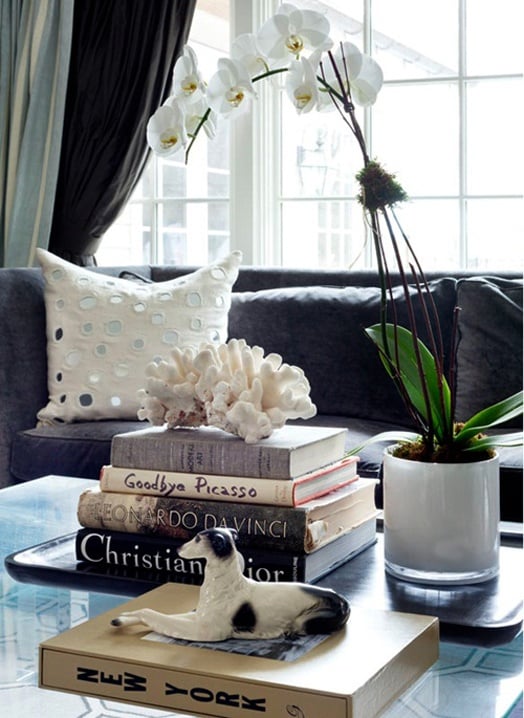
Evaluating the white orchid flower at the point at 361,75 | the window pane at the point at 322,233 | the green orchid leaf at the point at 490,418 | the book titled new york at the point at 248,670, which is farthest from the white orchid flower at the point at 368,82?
the window pane at the point at 322,233

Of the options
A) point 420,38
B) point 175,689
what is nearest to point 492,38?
point 420,38

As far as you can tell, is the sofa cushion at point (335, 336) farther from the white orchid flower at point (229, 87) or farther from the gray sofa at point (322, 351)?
the white orchid flower at point (229, 87)

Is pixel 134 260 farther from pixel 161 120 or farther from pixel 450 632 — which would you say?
pixel 450 632

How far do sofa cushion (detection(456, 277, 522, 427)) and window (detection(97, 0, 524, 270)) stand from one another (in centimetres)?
75

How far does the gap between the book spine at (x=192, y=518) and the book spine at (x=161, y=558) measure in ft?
0.04

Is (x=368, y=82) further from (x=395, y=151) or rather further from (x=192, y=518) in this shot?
(x=395, y=151)

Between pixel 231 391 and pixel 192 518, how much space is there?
0.50 feet

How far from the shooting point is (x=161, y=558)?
119cm

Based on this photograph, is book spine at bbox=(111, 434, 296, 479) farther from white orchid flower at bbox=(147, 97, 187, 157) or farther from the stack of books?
white orchid flower at bbox=(147, 97, 187, 157)

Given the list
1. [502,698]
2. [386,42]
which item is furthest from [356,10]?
[502,698]

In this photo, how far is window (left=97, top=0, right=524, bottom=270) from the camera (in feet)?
11.3

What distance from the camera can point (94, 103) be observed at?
3799mm

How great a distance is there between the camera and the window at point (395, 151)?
3432mm

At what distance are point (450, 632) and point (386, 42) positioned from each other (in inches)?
112
